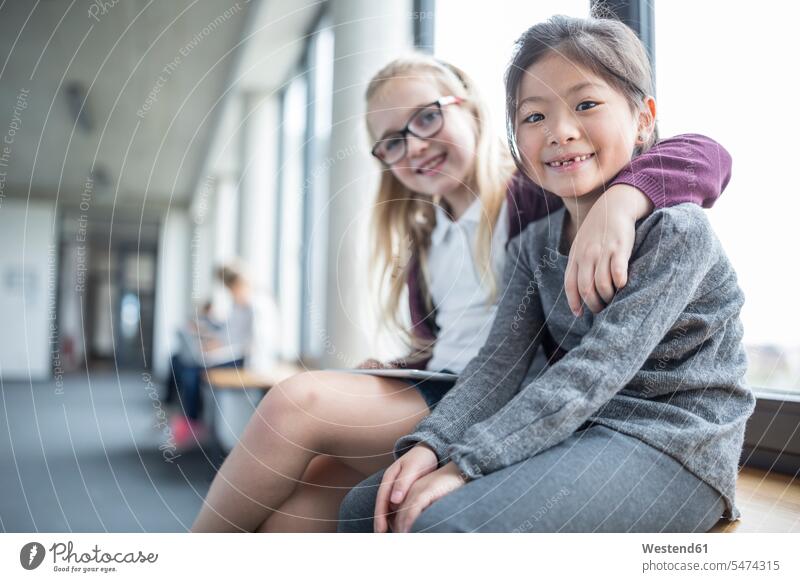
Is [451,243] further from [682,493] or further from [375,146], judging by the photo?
[682,493]

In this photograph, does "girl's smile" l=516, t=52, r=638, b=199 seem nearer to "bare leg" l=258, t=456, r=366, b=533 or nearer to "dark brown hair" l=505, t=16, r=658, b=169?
"dark brown hair" l=505, t=16, r=658, b=169

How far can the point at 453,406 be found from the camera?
415mm

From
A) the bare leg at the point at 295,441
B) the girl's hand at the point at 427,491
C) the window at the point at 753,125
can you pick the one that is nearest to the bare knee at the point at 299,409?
the bare leg at the point at 295,441

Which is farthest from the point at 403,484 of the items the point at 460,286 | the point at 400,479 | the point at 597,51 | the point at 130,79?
the point at 130,79

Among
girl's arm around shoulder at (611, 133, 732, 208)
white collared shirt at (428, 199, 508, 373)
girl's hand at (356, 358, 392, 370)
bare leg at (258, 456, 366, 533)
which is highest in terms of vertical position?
girl's arm around shoulder at (611, 133, 732, 208)

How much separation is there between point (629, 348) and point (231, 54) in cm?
44

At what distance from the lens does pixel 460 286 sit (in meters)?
0.52

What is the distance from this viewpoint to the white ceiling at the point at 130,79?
→ 463 mm

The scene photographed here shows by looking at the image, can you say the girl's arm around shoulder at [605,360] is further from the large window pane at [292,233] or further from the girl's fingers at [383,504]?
the large window pane at [292,233]

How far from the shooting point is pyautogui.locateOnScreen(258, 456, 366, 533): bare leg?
1.45 ft

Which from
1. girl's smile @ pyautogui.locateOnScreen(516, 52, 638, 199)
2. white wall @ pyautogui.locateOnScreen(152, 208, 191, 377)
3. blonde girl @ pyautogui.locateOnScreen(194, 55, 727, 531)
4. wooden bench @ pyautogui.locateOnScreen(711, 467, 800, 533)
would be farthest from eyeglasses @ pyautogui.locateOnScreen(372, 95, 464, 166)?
wooden bench @ pyautogui.locateOnScreen(711, 467, 800, 533)

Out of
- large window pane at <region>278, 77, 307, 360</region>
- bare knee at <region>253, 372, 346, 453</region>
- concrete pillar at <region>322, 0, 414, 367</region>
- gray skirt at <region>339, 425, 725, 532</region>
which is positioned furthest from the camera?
large window pane at <region>278, 77, 307, 360</region>

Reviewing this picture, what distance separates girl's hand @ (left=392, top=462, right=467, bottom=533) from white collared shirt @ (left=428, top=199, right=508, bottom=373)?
0.15 metres
